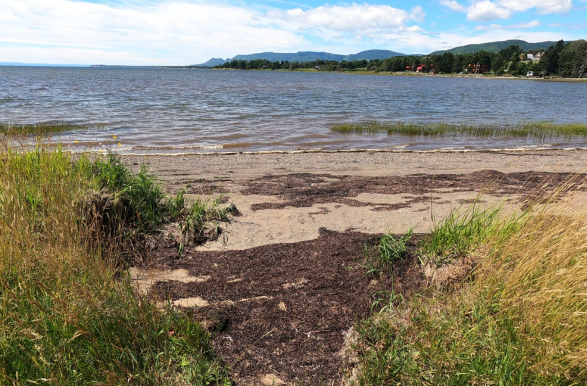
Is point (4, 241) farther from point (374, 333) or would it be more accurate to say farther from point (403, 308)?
point (403, 308)

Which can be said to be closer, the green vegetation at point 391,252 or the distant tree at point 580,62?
the green vegetation at point 391,252

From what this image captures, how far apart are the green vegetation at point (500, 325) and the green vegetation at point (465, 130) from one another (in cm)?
1793

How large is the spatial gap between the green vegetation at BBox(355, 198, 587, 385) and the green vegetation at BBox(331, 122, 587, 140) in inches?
706

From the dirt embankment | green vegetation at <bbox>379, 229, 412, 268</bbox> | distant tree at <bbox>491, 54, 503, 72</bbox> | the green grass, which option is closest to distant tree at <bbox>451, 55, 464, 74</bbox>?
distant tree at <bbox>491, 54, 503, 72</bbox>

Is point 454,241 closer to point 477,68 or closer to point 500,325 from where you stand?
point 500,325

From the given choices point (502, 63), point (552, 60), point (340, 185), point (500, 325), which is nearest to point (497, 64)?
point (502, 63)

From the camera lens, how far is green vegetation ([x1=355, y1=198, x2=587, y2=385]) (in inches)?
111

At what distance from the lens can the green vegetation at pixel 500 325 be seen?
2.82 m

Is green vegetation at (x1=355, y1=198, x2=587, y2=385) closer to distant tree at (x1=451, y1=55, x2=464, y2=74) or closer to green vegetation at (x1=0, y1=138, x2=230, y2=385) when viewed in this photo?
green vegetation at (x1=0, y1=138, x2=230, y2=385)

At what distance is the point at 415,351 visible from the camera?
10.7 ft

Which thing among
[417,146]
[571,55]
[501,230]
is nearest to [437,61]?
[571,55]

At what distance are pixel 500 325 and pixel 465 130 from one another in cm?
2154

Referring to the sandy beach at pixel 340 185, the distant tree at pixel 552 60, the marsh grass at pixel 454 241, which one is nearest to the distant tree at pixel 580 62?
the distant tree at pixel 552 60

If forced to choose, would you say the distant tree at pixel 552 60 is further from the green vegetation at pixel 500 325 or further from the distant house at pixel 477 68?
the green vegetation at pixel 500 325
